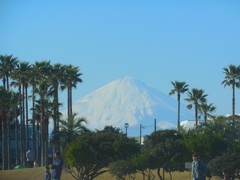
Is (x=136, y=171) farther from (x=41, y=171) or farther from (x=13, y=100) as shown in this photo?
(x=13, y=100)

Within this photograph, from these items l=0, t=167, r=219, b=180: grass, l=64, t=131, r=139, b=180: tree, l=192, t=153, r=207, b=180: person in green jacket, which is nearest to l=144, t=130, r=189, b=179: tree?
l=64, t=131, r=139, b=180: tree

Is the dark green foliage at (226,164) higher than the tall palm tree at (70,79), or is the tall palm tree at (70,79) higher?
the tall palm tree at (70,79)

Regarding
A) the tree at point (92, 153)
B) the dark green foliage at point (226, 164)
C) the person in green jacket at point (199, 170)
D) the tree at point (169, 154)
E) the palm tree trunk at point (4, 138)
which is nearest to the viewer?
the person in green jacket at point (199, 170)

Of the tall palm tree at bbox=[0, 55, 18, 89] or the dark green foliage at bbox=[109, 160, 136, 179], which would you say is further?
the tall palm tree at bbox=[0, 55, 18, 89]

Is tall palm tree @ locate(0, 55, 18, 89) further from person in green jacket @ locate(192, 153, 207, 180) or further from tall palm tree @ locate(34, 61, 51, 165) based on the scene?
person in green jacket @ locate(192, 153, 207, 180)

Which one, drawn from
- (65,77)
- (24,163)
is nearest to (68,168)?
(24,163)

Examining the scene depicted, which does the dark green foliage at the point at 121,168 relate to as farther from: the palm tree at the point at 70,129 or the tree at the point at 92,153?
the palm tree at the point at 70,129

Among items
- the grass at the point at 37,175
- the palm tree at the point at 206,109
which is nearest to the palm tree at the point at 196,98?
the palm tree at the point at 206,109

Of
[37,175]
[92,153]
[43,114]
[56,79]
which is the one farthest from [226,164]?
[56,79]

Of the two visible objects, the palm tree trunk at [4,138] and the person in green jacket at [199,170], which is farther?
the palm tree trunk at [4,138]

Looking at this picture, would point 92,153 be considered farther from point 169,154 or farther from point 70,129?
point 70,129

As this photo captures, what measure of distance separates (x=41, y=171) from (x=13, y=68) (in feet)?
106

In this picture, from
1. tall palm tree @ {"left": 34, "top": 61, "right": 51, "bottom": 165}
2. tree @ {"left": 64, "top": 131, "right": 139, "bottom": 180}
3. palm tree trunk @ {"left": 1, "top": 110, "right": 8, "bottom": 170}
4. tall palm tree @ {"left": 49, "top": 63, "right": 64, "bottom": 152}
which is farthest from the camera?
tall palm tree @ {"left": 49, "top": 63, "right": 64, "bottom": 152}

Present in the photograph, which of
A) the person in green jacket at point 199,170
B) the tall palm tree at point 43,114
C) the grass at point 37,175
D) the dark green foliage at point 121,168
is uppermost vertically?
the tall palm tree at point 43,114
